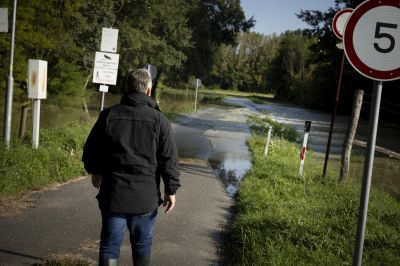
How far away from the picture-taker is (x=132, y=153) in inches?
144

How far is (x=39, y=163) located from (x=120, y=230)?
15.9 feet

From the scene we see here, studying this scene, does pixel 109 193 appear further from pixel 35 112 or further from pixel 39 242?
pixel 35 112

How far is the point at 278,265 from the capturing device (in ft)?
16.2

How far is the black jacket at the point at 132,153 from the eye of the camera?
3641 mm

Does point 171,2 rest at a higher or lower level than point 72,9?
higher

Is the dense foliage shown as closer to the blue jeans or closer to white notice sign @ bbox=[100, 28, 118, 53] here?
white notice sign @ bbox=[100, 28, 118, 53]

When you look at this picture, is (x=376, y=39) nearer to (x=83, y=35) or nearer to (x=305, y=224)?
(x=305, y=224)

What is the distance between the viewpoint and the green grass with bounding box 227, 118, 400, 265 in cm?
532

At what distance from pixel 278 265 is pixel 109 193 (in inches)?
89.6

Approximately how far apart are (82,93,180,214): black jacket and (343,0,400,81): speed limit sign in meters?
1.76

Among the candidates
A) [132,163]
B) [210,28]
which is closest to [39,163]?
[132,163]

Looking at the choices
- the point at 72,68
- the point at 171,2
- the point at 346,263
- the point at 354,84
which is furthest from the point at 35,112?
the point at 354,84

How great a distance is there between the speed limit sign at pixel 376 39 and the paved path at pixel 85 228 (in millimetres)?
2834

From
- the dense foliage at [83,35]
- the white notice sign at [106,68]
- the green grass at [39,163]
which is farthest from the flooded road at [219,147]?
the dense foliage at [83,35]
